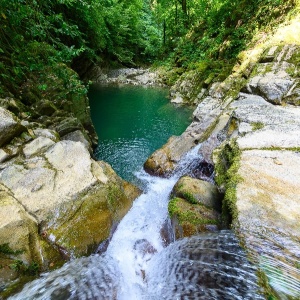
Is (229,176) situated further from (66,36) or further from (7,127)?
(66,36)

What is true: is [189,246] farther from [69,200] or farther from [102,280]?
[69,200]

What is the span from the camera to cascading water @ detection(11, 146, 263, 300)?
2.83 meters

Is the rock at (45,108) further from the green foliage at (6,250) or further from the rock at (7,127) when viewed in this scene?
the green foliage at (6,250)

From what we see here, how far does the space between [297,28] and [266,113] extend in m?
7.38

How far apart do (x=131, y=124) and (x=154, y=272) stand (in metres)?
9.94

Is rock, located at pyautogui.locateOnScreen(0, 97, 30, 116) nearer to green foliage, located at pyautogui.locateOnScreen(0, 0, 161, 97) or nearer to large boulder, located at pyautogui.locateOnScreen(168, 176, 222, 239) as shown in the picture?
green foliage, located at pyautogui.locateOnScreen(0, 0, 161, 97)

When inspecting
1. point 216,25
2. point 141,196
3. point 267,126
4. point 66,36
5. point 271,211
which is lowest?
point 141,196

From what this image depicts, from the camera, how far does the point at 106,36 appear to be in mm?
22688

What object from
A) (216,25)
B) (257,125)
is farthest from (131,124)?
(216,25)

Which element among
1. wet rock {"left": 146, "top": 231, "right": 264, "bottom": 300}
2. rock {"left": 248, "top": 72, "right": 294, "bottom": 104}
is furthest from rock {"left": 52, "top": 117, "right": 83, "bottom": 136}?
rock {"left": 248, "top": 72, "right": 294, "bottom": 104}

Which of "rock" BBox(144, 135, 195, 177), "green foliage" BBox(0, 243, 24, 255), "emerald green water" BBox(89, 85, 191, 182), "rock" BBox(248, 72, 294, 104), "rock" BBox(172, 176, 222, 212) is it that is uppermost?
"green foliage" BBox(0, 243, 24, 255)

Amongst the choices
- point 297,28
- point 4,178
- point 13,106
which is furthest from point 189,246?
point 297,28

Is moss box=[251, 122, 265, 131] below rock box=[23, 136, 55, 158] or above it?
below

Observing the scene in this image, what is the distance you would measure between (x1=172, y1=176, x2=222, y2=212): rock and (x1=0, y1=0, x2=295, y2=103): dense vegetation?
427 cm
